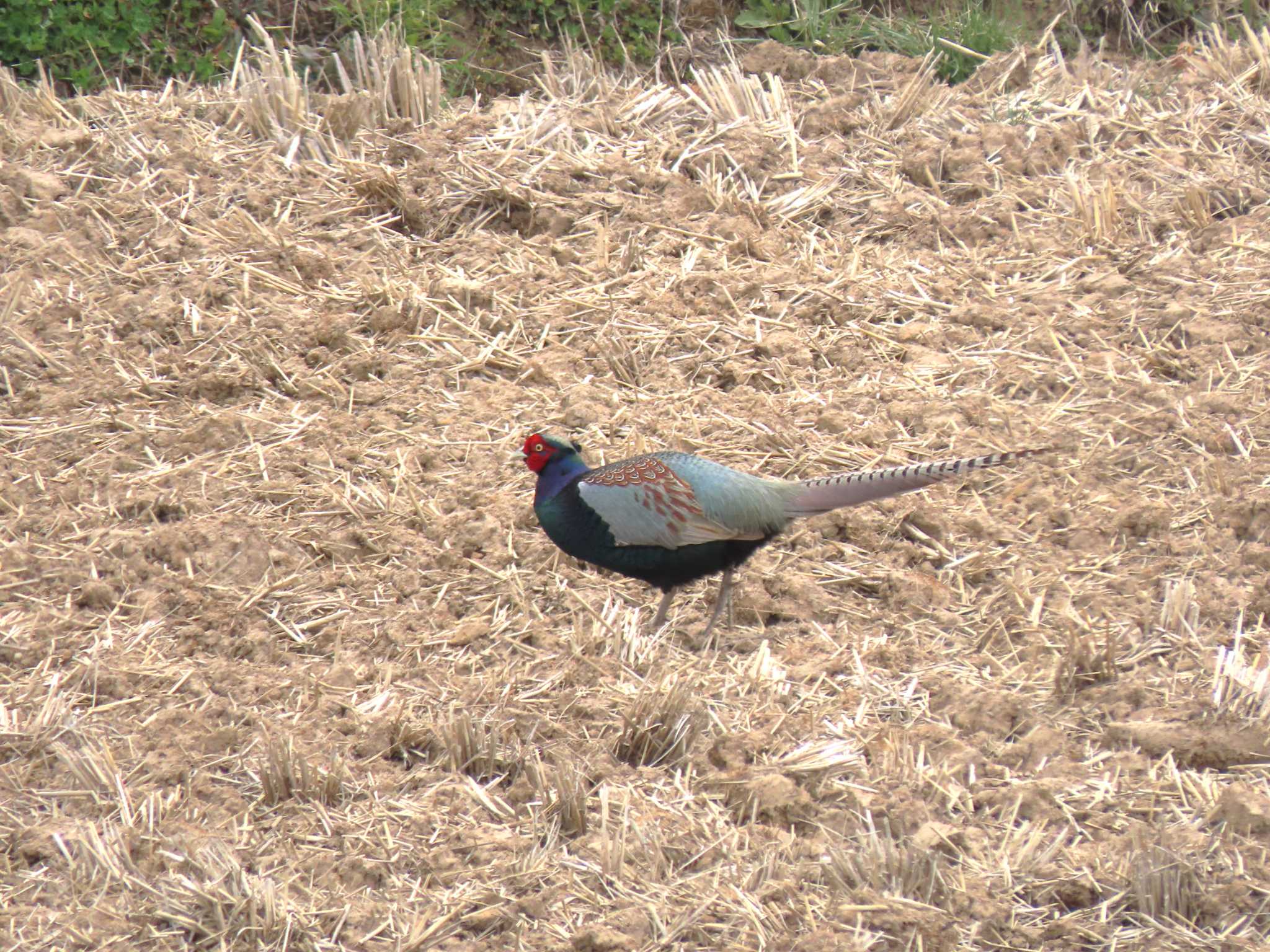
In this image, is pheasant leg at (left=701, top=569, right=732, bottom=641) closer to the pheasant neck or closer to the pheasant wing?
the pheasant wing

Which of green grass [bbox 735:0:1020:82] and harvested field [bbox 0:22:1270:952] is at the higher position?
green grass [bbox 735:0:1020:82]

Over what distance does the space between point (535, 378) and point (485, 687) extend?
5.22 ft

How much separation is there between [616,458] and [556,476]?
671mm

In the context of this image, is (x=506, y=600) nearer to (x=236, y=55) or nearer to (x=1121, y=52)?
(x=236, y=55)

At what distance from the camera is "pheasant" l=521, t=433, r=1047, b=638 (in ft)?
14.1

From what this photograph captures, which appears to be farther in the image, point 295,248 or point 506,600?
point 295,248

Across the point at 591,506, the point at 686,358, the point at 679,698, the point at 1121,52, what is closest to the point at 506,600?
the point at 591,506

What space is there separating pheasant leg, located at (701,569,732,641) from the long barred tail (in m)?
0.25

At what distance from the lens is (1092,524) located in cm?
471

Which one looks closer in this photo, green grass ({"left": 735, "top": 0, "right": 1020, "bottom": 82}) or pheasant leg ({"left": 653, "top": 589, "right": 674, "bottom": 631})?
pheasant leg ({"left": 653, "top": 589, "right": 674, "bottom": 631})

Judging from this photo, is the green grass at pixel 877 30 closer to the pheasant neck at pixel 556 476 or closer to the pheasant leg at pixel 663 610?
the pheasant neck at pixel 556 476

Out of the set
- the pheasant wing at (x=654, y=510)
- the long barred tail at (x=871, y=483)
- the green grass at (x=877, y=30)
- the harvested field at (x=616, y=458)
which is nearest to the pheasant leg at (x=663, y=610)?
the harvested field at (x=616, y=458)

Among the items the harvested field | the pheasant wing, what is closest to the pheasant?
the pheasant wing

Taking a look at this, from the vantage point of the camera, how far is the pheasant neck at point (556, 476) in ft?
14.5
